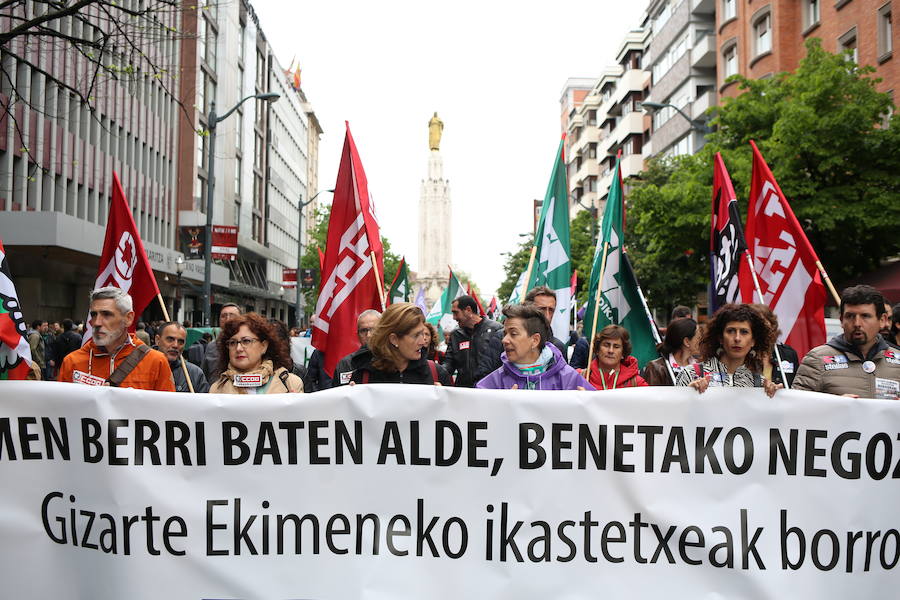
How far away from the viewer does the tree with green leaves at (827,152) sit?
19.9 metres

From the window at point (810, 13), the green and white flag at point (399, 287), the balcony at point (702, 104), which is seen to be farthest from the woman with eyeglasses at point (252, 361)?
the balcony at point (702, 104)

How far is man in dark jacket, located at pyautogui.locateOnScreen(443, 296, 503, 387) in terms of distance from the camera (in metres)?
7.71

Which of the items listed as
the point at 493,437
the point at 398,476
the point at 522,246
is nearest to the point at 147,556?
the point at 398,476

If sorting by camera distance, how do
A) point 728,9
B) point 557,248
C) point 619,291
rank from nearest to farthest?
1. point 619,291
2. point 557,248
3. point 728,9

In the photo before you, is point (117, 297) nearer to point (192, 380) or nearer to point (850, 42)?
point (192, 380)

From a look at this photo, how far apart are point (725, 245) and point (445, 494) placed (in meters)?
4.00

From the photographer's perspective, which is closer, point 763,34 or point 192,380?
point 192,380

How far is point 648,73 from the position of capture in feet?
183

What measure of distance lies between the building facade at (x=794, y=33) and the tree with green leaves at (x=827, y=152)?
1567mm

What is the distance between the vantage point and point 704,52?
39.4 metres

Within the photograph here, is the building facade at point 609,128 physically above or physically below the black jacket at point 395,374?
above

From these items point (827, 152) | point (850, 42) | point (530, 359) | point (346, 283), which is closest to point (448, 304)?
point (827, 152)

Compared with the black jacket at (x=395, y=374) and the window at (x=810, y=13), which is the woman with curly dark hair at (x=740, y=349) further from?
the window at (x=810, y=13)

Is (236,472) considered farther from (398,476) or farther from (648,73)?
(648,73)
